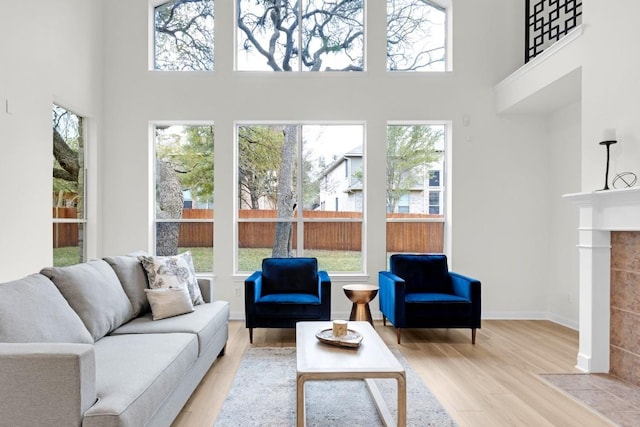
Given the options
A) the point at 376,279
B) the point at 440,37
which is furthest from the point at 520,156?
the point at 376,279

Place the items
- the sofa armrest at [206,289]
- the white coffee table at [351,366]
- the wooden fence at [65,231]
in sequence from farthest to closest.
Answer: the wooden fence at [65,231] → the sofa armrest at [206,289] → the white coffee table at [351,366]

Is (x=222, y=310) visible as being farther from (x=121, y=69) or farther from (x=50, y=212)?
(x=121, y=69)

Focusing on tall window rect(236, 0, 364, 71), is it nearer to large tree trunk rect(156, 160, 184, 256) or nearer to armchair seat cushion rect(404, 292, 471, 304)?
large tree trunk rect(156, 160, 184, 256)

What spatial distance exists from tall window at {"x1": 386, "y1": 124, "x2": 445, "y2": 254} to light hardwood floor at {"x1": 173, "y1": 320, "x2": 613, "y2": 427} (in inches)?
44.6

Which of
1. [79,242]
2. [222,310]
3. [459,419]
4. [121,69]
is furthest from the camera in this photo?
[121,69]

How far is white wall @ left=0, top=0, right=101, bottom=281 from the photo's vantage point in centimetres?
346

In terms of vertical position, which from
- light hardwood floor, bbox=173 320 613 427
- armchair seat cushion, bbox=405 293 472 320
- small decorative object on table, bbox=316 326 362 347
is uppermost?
small decorative object on table, bbox=316 326 362 347

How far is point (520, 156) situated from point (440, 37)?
1805mm

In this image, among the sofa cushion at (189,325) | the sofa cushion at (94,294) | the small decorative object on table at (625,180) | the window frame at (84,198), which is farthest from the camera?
the window frame at (84,198)

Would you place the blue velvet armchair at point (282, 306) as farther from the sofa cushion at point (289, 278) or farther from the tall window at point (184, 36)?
the tall window at point (184, 36)

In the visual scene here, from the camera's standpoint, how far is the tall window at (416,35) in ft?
18.0

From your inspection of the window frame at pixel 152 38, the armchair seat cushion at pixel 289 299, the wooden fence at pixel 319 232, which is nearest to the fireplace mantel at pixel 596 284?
the wooden fence at pixel 319 232

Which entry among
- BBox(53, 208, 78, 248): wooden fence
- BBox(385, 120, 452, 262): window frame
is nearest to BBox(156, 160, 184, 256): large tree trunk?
BBox(53, 208, 78, 248): wooden fence

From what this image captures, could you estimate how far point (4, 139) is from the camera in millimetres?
3428
